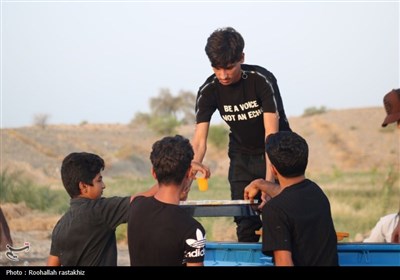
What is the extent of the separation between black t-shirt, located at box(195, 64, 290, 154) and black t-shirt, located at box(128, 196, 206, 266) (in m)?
2.15

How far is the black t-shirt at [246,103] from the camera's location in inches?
262

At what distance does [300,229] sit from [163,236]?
0.73 m

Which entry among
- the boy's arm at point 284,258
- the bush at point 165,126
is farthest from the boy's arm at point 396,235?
the bush at point 165,126

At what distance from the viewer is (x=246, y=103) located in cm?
675

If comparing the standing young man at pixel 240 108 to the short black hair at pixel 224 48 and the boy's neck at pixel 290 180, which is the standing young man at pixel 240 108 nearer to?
the short black hair at pixel 224 48

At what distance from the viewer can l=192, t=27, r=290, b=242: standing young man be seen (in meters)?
6.34

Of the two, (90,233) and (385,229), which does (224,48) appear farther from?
(385,229)

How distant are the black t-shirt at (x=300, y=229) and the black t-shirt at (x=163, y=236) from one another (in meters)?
0.38

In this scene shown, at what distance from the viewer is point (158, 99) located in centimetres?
6262

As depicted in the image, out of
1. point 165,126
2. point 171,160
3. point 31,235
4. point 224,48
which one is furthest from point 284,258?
point 165,126

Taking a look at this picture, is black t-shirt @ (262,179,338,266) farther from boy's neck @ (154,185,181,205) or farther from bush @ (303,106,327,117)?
bush @ (303,106,327,117)

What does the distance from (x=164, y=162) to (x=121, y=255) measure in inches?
368

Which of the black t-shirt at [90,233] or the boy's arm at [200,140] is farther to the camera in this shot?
the boy's arm at [200,140]
